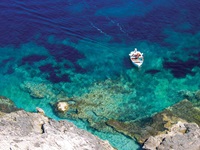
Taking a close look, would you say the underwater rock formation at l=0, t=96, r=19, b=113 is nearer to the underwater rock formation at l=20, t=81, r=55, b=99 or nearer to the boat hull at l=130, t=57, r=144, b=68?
the underwater rock formation at l=20, t=81, r=55, b=99

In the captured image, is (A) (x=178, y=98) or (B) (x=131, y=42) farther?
(B) (x=131, y=42)

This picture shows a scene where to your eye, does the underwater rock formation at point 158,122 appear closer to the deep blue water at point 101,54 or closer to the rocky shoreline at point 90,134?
the rocky shoreline at point 90,134

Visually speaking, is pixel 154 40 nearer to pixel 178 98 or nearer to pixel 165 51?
pixel 165 51

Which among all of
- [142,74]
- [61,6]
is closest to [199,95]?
[142,74]

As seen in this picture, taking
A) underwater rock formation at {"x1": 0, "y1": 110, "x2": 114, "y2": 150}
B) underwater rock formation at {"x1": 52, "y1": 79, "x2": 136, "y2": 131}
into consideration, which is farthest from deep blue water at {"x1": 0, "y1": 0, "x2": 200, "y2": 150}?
underwater rock formation at {"x1": 0, "y1": 110, "x2": 114, "y2": 150}

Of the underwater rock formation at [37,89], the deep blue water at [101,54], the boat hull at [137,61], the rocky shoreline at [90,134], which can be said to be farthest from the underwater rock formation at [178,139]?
the underwater rock formation at [37,89]

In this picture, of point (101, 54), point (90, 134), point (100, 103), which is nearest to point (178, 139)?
point (90, 134)

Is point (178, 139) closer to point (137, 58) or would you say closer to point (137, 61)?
point (137, 61)
